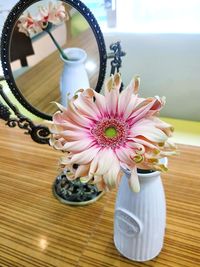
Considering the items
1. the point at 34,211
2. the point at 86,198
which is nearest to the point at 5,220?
the point at 34,211

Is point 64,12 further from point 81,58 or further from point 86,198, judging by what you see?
point 86,198

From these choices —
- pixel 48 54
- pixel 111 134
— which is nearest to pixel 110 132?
pixel 111 134

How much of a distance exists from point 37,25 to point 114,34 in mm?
848

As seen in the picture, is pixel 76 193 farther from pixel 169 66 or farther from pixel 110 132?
pixel 169 66

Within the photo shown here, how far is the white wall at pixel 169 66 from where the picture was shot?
1.48m

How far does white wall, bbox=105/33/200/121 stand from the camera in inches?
58.2

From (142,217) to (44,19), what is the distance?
1.77ft

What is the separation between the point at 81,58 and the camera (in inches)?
32.6

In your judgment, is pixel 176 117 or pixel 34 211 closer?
pixel 34 211

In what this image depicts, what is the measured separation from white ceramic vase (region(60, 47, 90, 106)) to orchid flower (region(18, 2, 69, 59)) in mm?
23

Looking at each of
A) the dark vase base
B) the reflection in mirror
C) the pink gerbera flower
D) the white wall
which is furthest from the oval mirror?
the white wall

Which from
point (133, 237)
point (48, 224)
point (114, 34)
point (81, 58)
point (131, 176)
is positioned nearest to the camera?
point (131, 176)

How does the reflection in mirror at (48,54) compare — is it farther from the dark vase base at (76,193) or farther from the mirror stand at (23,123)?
the dark vase base at (76,193)

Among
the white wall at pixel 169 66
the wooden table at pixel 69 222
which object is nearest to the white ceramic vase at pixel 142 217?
the wooden table at pixel 69 222
